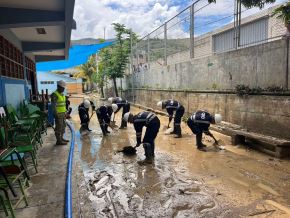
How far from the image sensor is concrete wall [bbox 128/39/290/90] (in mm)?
6902

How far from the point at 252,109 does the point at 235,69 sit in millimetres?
1489

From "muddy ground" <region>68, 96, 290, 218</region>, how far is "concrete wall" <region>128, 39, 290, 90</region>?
1.99 m

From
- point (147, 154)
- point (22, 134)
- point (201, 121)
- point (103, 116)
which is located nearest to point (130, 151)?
point (147, 154)

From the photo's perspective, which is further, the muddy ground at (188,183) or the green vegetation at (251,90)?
the green vegetation at (251,90)

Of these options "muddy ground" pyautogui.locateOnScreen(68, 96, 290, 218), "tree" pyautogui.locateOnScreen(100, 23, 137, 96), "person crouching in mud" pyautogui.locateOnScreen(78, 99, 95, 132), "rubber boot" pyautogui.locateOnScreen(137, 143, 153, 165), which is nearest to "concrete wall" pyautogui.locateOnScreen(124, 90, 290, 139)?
"muddy ground" pyautogui.locateOnScreen(68, 96, 290, 218)

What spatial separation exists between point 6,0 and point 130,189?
4.81m

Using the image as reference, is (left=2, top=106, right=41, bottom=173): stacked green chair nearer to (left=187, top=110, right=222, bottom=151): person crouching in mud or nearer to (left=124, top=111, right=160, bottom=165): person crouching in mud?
(left=124, top=111, right=160, bottom=165): person crouching in mud

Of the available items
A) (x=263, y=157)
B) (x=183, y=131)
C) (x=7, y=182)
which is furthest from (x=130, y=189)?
(x=183, y=131)

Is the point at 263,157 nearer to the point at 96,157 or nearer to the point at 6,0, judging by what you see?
the point at 96,157

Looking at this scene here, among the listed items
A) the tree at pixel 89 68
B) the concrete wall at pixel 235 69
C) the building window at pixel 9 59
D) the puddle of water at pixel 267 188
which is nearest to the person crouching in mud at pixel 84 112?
the building window at pixel 9 59

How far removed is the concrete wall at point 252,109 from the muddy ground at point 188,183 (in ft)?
2.57

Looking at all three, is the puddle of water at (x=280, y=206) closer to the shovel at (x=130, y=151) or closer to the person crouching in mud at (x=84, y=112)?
the shovel at (x=130, y=151)

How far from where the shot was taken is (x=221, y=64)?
9281 mm

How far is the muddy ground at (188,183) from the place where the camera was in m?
3.87
